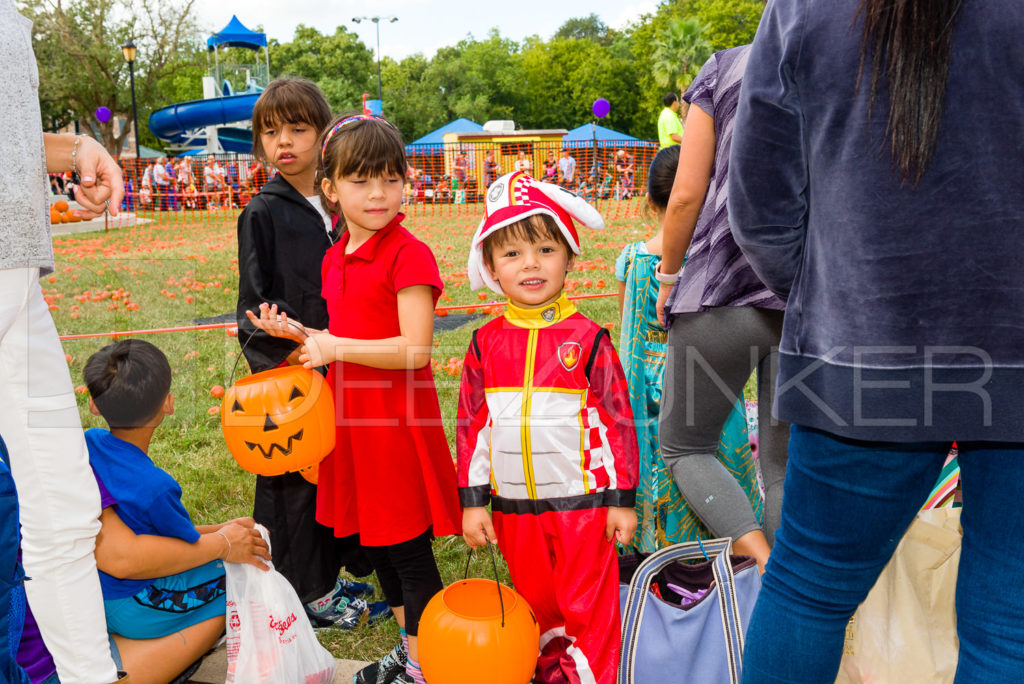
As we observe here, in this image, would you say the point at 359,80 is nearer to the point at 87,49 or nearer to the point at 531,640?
the point at 87,49

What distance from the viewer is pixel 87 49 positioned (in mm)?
42938

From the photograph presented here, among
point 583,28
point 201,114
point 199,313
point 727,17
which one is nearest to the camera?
point 199,313

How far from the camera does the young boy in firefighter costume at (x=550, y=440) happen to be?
241 centimetres

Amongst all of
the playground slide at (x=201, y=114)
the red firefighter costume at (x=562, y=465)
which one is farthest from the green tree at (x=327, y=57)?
the red firefighter costume at (x=562, y=465)

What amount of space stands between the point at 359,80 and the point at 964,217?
82.3 m

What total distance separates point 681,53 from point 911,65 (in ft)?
192

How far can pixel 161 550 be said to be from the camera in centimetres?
254

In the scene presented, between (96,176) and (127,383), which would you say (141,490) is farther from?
(96,176)

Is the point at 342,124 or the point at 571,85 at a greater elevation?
the point at 571,85

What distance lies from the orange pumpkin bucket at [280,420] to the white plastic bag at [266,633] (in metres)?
0.38

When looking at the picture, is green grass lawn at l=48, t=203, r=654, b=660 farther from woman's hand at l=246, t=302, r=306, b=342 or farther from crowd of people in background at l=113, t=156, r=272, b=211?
crowd of people in background at l=113, t=156, r=272, b=211

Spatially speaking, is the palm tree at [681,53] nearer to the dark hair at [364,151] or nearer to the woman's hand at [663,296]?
the woman's hand at [663,296]

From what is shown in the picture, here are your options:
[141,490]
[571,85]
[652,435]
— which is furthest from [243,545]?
[571,85]

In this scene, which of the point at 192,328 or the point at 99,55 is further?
the point at 99,55
